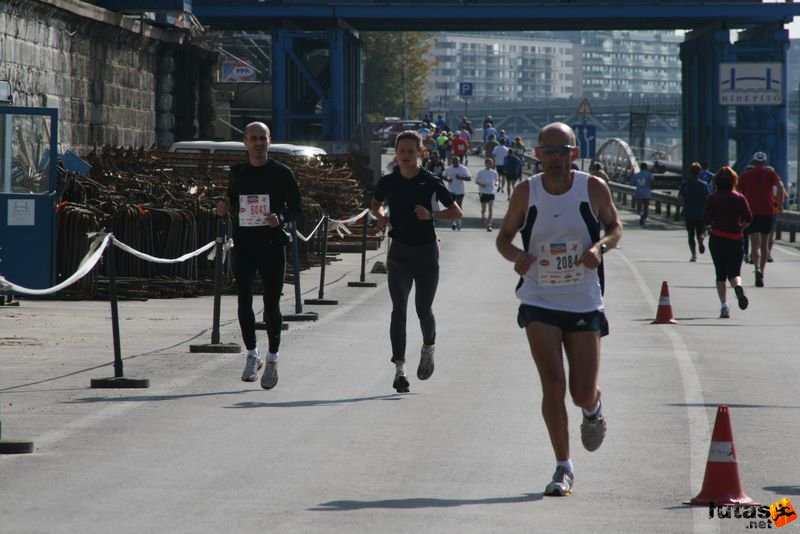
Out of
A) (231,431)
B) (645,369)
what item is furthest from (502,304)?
(231,431)

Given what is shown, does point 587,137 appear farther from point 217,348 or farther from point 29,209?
point 217,348

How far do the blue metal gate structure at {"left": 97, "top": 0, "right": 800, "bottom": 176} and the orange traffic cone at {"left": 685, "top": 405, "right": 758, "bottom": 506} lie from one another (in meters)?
41.6

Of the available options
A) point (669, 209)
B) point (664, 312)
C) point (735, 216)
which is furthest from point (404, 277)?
point (669, 209)

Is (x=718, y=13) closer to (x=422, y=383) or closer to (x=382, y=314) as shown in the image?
(x=382, y=314)

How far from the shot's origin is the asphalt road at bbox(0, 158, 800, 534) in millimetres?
7059

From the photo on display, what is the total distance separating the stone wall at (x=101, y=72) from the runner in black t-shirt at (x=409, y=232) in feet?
44.7

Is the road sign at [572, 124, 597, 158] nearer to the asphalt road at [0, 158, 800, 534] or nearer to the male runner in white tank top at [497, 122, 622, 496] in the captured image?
the asphalt road at [0, 158, 800, 534]

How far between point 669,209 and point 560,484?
45.9m

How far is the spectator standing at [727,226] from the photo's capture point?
18.1m

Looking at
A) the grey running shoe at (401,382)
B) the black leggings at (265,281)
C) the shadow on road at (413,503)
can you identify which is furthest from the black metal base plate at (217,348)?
the shadow on road at (413,503)

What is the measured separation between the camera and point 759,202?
24.1 meters

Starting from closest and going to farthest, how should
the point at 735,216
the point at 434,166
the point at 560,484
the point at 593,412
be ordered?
1. the point at 560,484
2. the point at 593,412
3. the point at 735,216
4. the point at 434,166

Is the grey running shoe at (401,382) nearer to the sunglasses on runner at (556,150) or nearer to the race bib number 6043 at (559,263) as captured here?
the race bib number 6043 at (559,263)

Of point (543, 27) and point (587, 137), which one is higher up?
point (543, 27)
